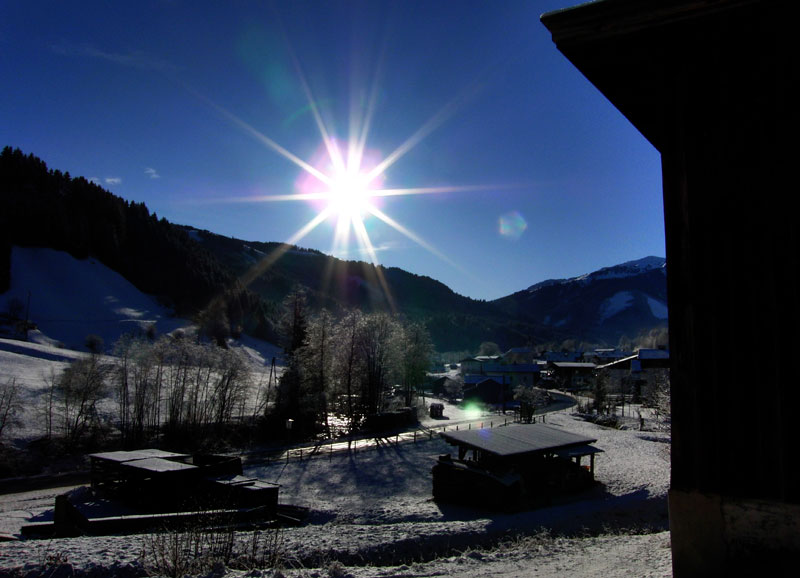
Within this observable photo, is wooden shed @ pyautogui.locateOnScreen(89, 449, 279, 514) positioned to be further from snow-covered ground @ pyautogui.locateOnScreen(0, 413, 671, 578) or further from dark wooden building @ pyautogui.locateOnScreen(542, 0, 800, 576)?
dark wooden building @ pyautogui.locateOnScreen(542, 0, 800, 576)

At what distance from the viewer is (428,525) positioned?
1961 centimetres

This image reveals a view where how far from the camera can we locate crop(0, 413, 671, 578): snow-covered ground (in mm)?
10195

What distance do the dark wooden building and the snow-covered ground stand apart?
12.6 ft

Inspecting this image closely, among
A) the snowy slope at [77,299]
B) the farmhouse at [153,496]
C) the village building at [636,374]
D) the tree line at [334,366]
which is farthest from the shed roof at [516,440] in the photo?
the snowy slope at [77,299]

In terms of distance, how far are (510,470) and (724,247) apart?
23568mm

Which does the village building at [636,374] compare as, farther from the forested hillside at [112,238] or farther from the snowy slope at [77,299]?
the forested hillside at [112,238]

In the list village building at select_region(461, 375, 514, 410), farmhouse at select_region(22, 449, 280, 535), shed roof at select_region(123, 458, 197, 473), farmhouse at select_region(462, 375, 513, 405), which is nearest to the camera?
farmhouse at select_region(22, 449, 280, 535)

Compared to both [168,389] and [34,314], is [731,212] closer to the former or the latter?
[168,389]

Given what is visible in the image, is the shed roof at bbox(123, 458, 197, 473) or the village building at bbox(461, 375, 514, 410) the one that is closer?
the shed roof at bbox(123, 458, 197, 473)

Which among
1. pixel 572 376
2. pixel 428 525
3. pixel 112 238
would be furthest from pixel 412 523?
pixel 112 238

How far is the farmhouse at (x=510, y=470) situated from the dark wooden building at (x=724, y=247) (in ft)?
69.5

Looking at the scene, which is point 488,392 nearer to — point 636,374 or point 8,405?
point 636,374

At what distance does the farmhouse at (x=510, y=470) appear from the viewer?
80.9 ft

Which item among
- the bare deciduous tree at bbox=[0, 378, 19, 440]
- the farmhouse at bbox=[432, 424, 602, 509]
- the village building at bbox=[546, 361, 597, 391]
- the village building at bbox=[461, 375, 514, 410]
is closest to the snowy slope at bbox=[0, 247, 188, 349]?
the bare deciduous tree at bbox=[0, 378, 19, 440]
